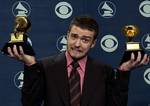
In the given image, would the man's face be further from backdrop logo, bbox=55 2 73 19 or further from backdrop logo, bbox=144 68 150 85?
backdrop logo, bbox=144 68 150 85

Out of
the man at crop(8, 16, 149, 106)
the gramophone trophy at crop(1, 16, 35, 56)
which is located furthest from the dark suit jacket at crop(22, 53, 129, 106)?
the gramophone trophy at crop(1, 16, 35, 56)

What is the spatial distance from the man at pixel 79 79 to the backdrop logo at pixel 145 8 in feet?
2.85

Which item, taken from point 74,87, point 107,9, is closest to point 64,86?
point 74,87

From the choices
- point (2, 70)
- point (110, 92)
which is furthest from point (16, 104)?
point (110, 92)

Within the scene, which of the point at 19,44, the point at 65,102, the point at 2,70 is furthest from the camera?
the point at 2,70

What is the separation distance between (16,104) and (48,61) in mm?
817

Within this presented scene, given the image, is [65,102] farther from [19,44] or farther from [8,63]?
[8,63]

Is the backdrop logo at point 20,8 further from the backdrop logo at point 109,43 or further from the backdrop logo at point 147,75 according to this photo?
the backdrop logo at point 147,75

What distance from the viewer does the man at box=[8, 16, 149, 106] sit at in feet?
5.63

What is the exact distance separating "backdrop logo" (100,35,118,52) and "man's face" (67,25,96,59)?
794mm

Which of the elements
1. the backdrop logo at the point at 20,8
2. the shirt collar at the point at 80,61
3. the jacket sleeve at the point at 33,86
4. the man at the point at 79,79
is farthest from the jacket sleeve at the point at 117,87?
the backdrop logo at the point at 20,8

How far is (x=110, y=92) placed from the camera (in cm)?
178

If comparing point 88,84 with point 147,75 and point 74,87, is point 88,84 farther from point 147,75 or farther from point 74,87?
point 147,75

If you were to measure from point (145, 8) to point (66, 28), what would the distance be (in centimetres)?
49
